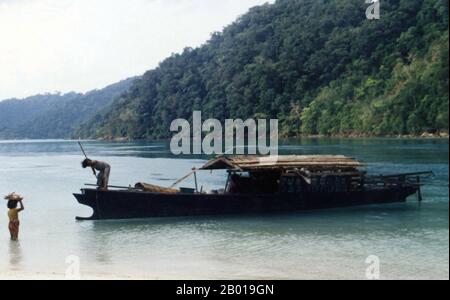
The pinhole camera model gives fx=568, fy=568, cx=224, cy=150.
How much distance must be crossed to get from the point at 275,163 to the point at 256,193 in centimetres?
142

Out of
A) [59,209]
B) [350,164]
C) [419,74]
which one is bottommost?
[59,209]

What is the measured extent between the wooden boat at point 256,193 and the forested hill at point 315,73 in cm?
3641

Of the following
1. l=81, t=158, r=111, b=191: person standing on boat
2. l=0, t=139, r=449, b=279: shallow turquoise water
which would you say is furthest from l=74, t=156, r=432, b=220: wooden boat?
l=0, t=139, r=449, b=279: shallow turquoise water

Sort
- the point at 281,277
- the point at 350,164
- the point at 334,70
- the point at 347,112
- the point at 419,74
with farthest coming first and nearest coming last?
the point at 334,70, the point at 347,112, the point at 419,74, the point at 350,164, the point at 281,277

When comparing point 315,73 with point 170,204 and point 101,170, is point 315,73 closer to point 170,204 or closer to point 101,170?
point 170,204

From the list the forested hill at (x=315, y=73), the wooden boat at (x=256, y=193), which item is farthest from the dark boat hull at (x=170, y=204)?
the forested hill at (x=315, y=73)

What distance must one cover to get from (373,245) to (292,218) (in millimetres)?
4926

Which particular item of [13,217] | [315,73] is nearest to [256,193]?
[13,217]

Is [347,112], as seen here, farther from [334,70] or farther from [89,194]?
[89,194]

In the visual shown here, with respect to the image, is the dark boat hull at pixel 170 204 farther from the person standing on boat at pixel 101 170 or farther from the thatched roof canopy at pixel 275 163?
the thatched roof canopy at pixel 275 163

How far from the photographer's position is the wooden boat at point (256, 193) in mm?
19906

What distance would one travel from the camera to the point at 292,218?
65.7 feet
